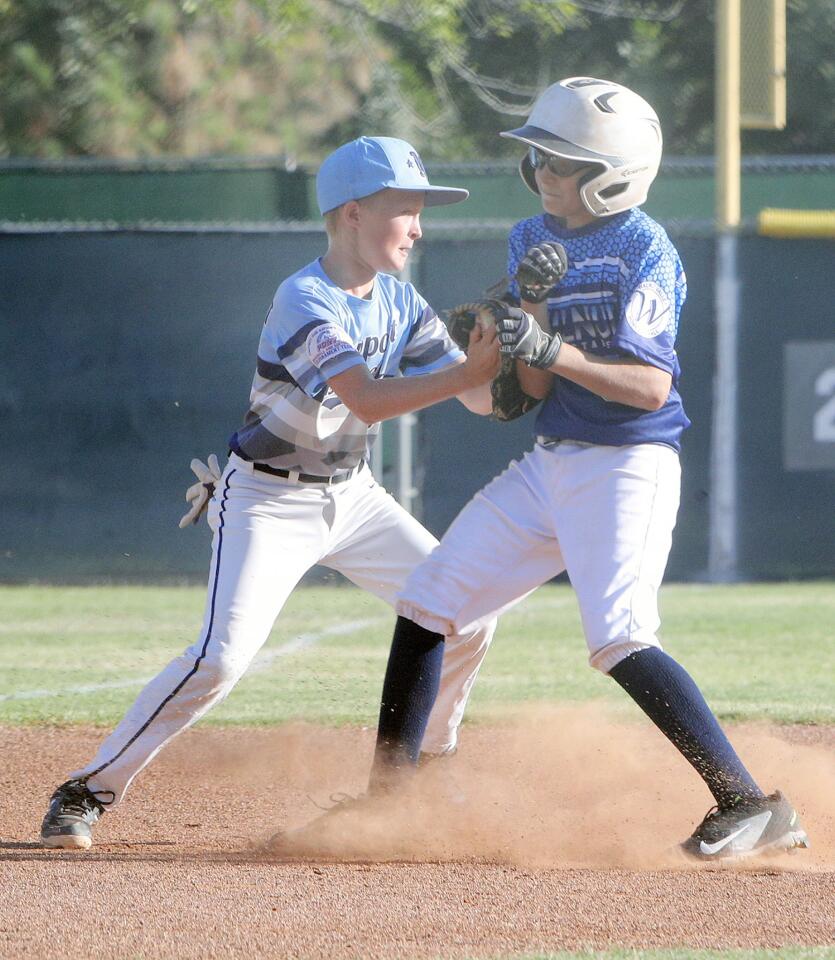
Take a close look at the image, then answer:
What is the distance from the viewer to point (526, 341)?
12.0ft

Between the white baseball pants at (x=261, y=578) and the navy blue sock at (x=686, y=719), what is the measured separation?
0.52 metres

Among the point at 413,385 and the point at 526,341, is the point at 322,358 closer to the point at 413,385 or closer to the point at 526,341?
the point at 413,385

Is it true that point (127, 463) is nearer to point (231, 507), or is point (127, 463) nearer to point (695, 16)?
point (231, 507)

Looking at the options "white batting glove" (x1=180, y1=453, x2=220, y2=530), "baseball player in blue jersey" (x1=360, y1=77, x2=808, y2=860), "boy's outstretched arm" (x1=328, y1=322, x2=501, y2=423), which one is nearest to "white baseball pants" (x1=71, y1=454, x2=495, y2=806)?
"white batting glove" (x1=180, y1=453, x2=220, y2=530)

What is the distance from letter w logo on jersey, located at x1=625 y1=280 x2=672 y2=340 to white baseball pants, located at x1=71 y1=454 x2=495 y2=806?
0.89m

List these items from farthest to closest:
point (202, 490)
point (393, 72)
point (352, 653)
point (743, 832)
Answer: point (393, 72)
point (352, 653)
point (202, 490)
point (743, 832)

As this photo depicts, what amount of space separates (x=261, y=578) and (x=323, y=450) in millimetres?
393

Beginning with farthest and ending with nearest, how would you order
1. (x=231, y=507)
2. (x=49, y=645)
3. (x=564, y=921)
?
(x=49, y=645) → (x=231, y=507) → (x=564, y=921)

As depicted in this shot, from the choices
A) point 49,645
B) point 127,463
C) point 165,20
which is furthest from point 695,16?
point 49,645

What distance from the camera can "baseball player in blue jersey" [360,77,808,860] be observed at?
150 inches

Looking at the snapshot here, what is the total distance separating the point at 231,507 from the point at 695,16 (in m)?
19.4

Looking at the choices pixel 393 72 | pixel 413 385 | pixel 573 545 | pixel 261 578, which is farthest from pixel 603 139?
pixel 393 72

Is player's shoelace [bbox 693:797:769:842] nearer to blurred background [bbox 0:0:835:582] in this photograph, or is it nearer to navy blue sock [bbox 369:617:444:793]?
navy blue sock [bbox 369:617:444:793]

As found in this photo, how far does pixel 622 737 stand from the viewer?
18.7ft
